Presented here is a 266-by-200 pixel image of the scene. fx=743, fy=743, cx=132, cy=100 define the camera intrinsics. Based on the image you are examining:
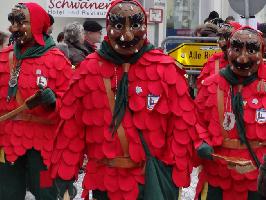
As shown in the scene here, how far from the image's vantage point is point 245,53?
523 cm

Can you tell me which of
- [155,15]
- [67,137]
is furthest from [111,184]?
[155,15]

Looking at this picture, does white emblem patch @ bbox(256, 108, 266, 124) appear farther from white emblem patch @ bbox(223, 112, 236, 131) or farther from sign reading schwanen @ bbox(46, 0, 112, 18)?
sign reading schwanen @ bbox(46, 0, 112, 18)

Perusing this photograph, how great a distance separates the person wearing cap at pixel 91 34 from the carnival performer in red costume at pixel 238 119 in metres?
4.51

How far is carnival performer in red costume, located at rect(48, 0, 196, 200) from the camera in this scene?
4520 millimetres

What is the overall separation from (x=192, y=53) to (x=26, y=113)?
576 cm

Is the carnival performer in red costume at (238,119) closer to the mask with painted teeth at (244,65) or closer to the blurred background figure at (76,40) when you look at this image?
the mask with painted teeth at (244,65)

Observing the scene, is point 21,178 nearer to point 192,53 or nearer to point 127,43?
point 127,43

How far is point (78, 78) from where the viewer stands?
4.64m

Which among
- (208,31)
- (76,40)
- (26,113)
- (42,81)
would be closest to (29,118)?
(26,113)

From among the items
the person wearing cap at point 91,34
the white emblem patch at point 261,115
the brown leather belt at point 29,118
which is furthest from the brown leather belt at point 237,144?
the person wearing cap at point 91,34

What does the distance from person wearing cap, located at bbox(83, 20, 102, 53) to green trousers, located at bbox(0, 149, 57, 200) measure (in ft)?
12.6

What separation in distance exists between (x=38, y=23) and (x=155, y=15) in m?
10.1

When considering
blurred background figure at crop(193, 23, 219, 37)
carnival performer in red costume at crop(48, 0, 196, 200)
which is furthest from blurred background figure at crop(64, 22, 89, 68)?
carnival performer in red costume at crop(48, 0, 196, 200)

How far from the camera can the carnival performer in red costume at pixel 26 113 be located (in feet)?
19.4
